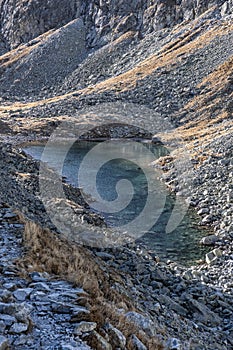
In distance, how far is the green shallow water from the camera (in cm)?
1891

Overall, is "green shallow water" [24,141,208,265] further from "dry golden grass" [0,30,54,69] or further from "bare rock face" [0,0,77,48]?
"bare rock face" [0,0,77,48]

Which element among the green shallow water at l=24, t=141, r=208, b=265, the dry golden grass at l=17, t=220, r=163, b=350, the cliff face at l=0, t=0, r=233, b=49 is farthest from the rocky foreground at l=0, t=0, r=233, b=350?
the green shallow water at l=24, t=141, r=208, b=265

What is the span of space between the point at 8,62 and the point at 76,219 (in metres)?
86.1

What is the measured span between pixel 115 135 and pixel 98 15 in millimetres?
54729

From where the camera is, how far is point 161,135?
48719mm

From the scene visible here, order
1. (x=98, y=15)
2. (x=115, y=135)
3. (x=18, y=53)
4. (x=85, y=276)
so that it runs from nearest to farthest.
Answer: (x=85, y=276) → (x=115, y=135) → (x=98, y=15) → (x=18, y=53)

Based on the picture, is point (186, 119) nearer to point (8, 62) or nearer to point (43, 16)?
point (8, 62)

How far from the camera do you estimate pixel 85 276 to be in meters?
8.72

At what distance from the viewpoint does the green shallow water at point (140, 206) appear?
18906mm

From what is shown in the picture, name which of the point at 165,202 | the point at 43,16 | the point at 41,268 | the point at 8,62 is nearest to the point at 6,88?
the point at 8,62

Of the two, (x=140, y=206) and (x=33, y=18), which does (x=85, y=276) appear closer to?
(x=140, y=206)

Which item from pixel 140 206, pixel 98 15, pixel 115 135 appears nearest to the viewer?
pixel 140 206

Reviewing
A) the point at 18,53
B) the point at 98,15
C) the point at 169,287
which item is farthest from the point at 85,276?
the point at 18,53

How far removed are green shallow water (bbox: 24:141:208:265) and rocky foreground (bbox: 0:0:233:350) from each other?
2.76 ft
